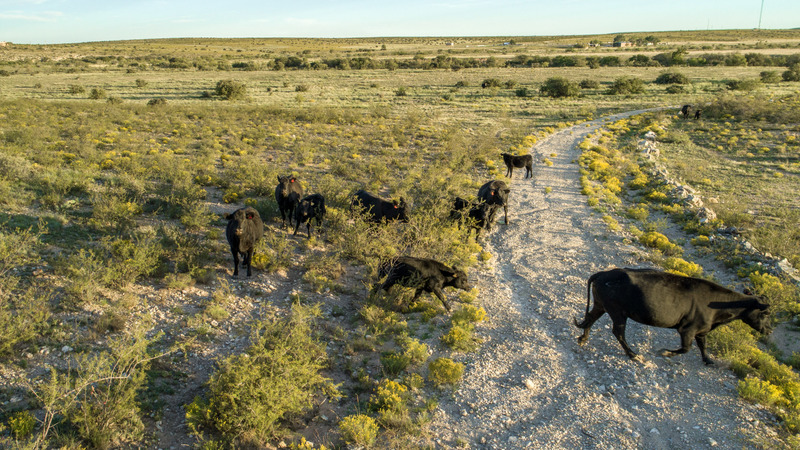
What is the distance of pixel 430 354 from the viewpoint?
23.0 ft

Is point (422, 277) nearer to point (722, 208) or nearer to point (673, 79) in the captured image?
point (722, 208)

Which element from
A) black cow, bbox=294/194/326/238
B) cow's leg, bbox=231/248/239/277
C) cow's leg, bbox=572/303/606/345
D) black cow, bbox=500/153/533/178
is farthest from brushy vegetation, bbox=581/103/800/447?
cow's leg, bbox=231/248/239/277

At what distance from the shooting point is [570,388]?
20.7 ft

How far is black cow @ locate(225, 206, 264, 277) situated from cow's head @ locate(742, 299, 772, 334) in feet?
29.0

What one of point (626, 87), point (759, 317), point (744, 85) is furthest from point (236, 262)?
point (744, 85)

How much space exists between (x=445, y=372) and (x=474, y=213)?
21.5 feet

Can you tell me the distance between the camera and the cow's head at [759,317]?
6699 mm

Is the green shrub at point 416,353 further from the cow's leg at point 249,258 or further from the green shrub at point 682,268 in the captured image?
the green shrub at point 682,268

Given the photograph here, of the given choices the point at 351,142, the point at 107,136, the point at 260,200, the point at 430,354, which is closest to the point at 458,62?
the point at 351,142

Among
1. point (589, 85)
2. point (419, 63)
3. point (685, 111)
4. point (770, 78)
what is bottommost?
point (685, 111)

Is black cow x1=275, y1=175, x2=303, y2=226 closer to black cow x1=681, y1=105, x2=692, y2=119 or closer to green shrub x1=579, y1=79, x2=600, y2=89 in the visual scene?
black cow x1=681, y1=105, x2=692, y2=119

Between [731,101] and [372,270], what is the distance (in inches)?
1426

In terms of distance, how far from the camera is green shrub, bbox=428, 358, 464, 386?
20.7 ft

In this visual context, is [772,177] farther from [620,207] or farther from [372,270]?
[372,270]
